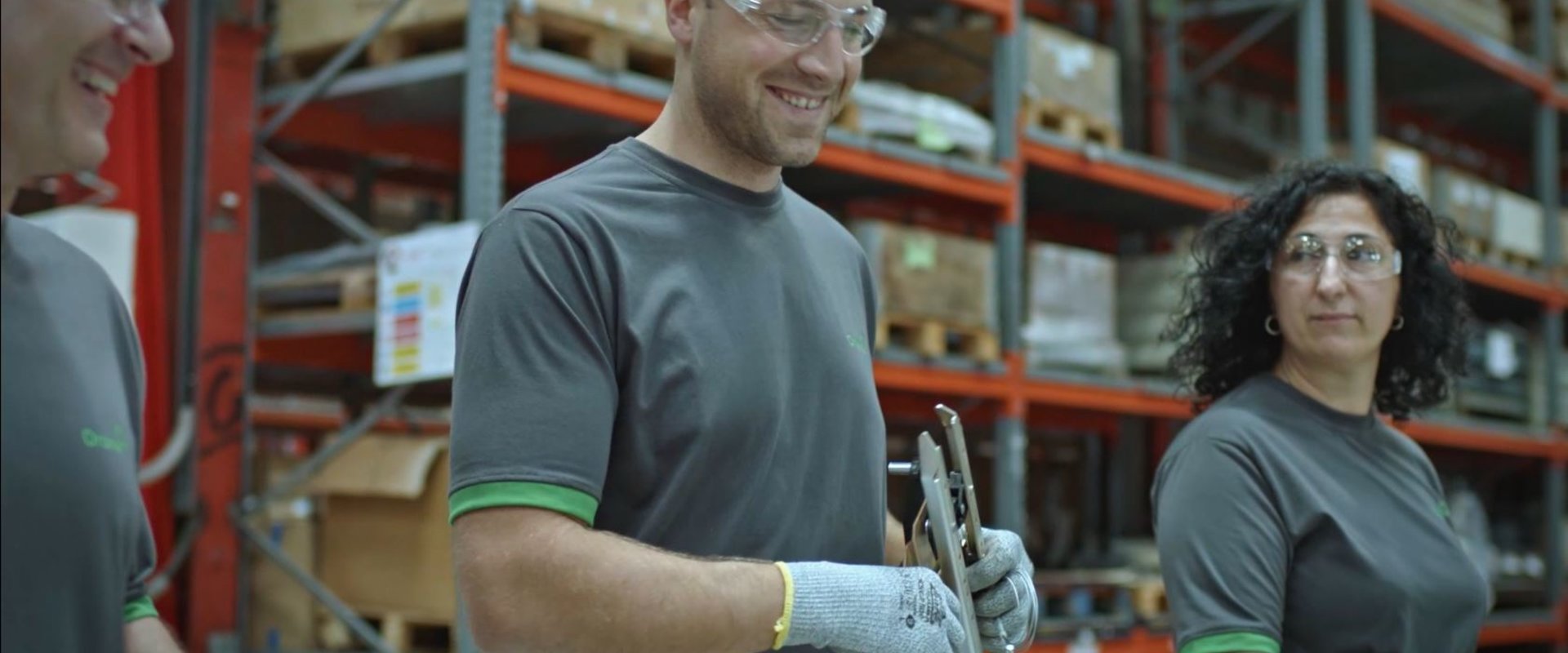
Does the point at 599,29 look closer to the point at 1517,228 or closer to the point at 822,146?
the point at 822,146

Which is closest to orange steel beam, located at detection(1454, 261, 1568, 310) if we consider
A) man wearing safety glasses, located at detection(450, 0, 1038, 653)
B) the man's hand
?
the man's hand

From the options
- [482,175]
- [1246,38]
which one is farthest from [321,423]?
[1246,38]

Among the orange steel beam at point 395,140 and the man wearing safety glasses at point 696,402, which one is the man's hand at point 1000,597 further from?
the orange steel beam at point 395,140

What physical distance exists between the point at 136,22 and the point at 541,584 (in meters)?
0.69

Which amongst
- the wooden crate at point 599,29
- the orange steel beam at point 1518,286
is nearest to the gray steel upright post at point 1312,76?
the orange steel beam at point 1518,286

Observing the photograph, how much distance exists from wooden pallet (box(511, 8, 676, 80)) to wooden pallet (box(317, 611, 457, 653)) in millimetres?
1930

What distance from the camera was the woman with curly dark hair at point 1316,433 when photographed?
9.06 ft

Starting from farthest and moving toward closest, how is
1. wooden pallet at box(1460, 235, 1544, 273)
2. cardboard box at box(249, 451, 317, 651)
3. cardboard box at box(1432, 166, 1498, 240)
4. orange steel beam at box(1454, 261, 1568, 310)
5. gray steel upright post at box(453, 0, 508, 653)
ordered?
wooden pallet at box(1460, 235, 1544, 273) → orange steel beam at box(1454, 261, 1568, 310) → cardboard box at box(1432, 166, 1498, 240) → cardboard box at box(249, 451, 317, 651) → gray steel upright post at box(453, 0, 508, 653)

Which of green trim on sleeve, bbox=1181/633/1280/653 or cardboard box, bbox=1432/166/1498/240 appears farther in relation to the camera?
cardboard box, bbox=1432/166/1498/240

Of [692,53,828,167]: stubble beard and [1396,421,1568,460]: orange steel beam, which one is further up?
[692,53,828,167]: stubble beard

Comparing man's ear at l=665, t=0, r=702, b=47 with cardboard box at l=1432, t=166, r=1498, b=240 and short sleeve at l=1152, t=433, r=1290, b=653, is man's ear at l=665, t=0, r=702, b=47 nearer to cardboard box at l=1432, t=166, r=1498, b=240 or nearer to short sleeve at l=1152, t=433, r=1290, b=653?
short sleeve at l=1152, t=433, r=1290, b=653

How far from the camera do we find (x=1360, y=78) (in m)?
8.98

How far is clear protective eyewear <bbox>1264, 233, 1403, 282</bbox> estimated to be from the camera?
10.2 ft

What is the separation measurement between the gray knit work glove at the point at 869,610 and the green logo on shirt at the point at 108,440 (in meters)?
0.77
